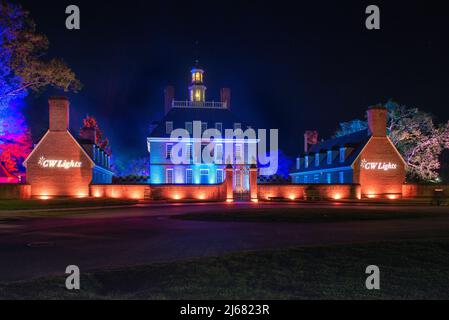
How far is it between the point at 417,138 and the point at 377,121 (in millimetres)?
7404

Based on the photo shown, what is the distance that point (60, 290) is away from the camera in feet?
24.5

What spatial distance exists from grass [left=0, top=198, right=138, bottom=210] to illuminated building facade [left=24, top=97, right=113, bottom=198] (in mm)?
7757

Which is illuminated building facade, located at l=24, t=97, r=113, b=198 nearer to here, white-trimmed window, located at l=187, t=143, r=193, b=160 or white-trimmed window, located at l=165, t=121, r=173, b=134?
white-trimmed window, located at l=165, t=121, r=173, b=134

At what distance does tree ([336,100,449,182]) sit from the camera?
5094cm

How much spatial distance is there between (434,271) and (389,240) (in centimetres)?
442

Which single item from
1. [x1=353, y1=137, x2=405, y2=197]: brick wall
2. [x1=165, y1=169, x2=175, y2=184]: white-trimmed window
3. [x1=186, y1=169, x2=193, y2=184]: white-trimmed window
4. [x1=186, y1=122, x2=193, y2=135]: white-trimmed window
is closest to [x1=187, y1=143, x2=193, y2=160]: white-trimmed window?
[x1=186, y1=169, x2=193, y2=184]: white-trimmed window

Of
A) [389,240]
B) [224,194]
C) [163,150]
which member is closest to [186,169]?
Answer: [163,150]

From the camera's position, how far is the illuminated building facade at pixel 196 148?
2157 inches

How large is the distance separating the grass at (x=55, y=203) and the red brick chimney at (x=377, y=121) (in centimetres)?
2824

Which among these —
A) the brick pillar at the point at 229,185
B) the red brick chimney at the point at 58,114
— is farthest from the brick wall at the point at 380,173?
the red brick chimney at the point at 58,114

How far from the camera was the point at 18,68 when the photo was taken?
31.6 meters

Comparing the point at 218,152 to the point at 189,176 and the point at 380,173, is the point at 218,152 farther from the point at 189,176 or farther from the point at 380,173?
the point at 380,173

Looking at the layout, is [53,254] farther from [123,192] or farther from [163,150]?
[163,150]

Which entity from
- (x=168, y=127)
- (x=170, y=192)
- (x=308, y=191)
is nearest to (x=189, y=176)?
(x=168, y=127)
